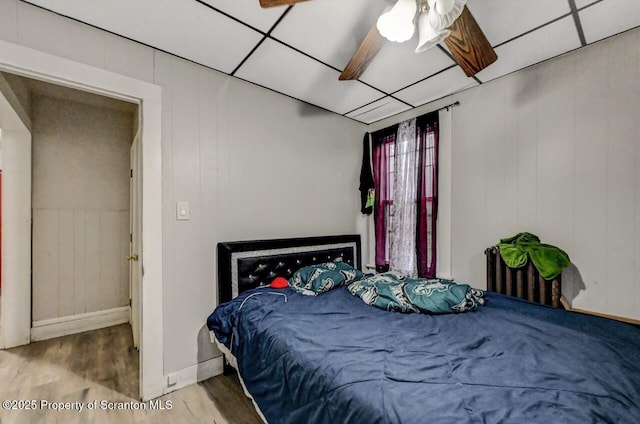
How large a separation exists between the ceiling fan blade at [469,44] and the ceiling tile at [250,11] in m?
0.95

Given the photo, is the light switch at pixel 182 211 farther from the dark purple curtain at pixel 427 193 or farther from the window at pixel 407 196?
the dark purple curtain at pixel 427 193

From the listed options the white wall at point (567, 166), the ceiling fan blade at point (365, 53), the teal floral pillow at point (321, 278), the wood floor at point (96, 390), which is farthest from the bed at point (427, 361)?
the ceiling fan blade at point (365, 53)

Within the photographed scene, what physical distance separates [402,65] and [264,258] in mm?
1921

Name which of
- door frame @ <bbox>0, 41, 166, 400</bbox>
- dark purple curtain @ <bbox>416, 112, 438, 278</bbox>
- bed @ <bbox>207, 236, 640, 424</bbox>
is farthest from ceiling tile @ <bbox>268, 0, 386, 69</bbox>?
bed @ <bbox>207, 236, 640, 424</bbox>

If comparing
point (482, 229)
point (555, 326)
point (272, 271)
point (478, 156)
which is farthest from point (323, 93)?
point (555, 326)

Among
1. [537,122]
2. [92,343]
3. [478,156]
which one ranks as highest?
[537,122]

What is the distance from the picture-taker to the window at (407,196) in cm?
275

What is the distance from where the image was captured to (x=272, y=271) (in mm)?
2408

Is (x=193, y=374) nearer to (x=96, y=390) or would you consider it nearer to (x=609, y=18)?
(x=96, y=390)

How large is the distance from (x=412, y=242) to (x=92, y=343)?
3426 millimetres

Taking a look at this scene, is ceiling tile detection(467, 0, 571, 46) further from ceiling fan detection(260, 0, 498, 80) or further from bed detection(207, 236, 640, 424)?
bed detection(207, 236, 640, 424)

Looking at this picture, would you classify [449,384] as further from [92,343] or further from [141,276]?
[92,343]

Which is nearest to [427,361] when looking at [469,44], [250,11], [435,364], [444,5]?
[435,364]

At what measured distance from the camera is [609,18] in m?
1.64
